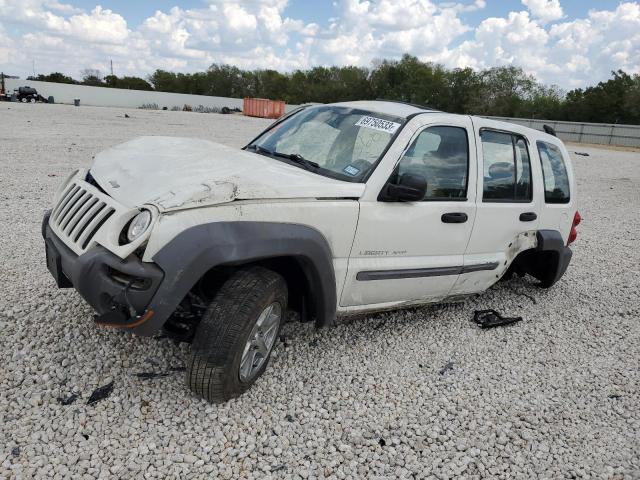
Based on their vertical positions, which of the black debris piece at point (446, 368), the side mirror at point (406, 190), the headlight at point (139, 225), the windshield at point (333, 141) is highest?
the windshield at point (333, 141)

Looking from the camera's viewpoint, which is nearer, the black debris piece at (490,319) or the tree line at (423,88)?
the black debris piece at (490,319)

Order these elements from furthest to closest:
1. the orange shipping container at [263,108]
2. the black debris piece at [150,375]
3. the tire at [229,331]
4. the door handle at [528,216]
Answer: the orange shipping container at [263,108] → the door handle at [528,216] → the black debris piece at [150,375] → the tire at [229,331]

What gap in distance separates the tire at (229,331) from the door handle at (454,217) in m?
1.45

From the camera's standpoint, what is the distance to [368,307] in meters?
3.62

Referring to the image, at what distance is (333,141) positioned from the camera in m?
3.81

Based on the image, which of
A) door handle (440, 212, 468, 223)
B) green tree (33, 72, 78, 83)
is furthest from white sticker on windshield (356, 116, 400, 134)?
green tree (33, 72, 78, 83)

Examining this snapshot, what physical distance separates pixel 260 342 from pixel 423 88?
78.4 m

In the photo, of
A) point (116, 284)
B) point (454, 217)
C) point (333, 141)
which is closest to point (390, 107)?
point (333, 141)

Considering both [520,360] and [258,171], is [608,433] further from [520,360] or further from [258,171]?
[258,171]

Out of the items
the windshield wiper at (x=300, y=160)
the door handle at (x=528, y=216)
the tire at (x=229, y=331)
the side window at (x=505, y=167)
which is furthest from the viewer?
the door handle at (x=528, y=216)

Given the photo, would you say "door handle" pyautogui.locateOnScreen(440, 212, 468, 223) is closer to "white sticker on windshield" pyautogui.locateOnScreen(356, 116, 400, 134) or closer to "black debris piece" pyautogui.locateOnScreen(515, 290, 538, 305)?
"white sticker on windshield" pyautogui.locateOnScreen(356, 116, 400, 134)

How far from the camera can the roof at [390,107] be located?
3877 millimetres

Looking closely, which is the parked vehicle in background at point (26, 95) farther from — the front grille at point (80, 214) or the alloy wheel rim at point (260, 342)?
the alloy wheel rim at point (260, 342)

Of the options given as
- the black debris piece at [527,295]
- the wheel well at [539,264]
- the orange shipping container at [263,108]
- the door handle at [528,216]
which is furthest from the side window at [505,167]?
the orange shipping container at [263,108]
